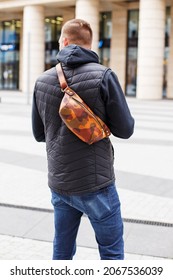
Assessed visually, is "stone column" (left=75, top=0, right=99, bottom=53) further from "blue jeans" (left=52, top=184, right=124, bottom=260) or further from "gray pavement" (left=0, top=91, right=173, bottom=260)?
"blue jeans" (left=52, top=184, right=124, bottom=260)

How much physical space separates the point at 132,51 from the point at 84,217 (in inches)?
1288

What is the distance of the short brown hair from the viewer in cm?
265

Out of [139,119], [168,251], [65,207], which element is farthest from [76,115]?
[139,119]

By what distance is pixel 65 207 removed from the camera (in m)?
2.86

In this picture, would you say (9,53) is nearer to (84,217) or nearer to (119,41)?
(119,41)

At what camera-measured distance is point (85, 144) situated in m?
2.62

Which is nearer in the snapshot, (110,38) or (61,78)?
(61,78)

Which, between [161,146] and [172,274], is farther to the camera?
[161,146]

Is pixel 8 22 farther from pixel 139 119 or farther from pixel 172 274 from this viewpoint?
pixel 172 274

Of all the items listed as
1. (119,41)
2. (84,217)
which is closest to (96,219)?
(84,217)

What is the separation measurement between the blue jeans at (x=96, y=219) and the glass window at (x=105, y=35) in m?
35.6

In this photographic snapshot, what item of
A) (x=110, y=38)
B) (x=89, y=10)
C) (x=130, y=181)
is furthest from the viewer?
(x=110, y=38)

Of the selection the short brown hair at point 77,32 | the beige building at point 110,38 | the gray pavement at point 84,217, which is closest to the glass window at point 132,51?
the beige building at point 110,38

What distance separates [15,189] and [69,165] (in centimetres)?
404
